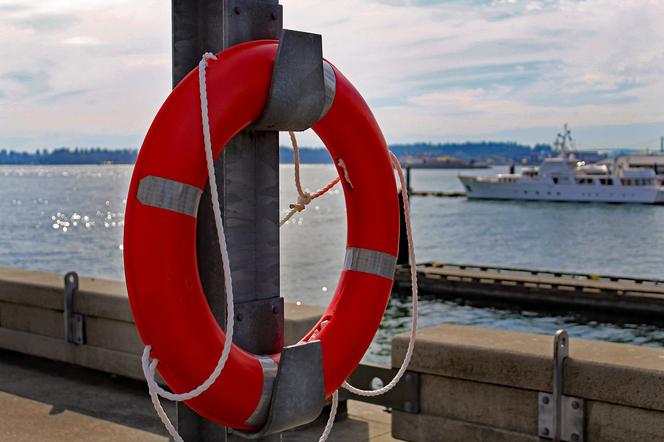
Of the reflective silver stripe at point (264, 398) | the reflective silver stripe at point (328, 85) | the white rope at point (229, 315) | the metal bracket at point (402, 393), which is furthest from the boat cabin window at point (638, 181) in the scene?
the white rope at point (229, 315)

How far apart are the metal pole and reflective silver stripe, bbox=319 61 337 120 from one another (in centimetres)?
21

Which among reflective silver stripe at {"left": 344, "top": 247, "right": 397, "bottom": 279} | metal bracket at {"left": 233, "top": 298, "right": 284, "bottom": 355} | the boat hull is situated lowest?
the boat hull

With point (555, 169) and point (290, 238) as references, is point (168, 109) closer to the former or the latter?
point (290, 238)

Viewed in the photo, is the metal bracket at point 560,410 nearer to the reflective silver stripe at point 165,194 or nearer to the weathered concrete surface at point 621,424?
the weathered concrete surface at point 621,424

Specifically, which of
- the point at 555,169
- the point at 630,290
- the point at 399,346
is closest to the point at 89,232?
the point at 555,169

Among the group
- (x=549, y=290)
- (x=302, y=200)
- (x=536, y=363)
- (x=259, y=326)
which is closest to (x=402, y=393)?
(x=536, y=363)

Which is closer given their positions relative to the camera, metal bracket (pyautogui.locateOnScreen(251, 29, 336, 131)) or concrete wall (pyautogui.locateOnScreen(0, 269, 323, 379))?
metal bracket (pyautogui.locateOnScreen(251, 29, 336, 131))

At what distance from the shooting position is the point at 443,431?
496 cm

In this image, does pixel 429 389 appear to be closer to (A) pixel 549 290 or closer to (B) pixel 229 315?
(B) pixel 229 315

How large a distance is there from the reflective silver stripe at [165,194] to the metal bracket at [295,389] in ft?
2.16

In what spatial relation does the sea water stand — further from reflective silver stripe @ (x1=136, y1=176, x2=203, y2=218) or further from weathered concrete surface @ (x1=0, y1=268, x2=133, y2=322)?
reflective silver stripe @ (x1=136, y1=176, x2=203, y2=218)

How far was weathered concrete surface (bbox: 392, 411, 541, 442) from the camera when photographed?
477cm

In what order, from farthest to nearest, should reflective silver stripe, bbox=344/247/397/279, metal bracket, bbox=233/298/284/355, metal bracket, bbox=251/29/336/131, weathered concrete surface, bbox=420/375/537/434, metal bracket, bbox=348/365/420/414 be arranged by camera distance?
1. metal bracket, bbox=348/365/420/414
2. weathered concrete surface, bbox=420/375/537/434
3. reflective silver stripe, bbox=344/247/397/279
4. metal bracket, bbox=233/298/284/355
5. metal bracket, bbox=251/29/336/131

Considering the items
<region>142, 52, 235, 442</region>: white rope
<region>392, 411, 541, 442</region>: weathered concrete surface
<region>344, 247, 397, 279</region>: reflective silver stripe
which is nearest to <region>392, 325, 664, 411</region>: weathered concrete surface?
<region>392, 411, 541, 442</region>: weathered concrete surface
